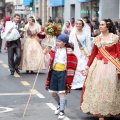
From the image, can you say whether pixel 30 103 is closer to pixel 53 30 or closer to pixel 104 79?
pixel 53 30

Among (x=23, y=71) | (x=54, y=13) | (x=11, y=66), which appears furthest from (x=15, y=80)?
(x=54, y=13)

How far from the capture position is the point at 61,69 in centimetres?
943

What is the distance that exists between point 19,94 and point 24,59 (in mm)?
4640

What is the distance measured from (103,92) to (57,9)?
1578 inches

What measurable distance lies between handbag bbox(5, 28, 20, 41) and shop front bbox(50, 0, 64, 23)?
94.7ft

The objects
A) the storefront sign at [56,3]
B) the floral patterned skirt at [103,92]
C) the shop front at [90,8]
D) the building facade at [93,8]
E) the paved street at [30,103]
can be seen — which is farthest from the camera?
the storefront sign at [56,3]

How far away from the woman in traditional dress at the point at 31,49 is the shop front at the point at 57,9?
27.8 m

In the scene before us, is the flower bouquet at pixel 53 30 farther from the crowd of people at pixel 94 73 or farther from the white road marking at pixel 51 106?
the white road marking at pixel 51 106

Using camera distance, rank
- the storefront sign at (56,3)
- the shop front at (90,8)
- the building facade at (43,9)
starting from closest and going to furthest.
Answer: the shop front at (90,8)
the storefront sign at (56,3)
the building facade at (43,9)

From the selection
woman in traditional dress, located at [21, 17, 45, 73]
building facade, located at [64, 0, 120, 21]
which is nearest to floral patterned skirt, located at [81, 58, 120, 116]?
woman in traditional dress, located at [21, 17, 45, 73]

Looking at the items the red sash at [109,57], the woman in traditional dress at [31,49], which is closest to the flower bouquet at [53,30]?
the red sash at [109,57]

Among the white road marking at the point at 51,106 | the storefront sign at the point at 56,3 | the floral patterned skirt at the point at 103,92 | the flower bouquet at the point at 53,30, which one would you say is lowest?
the storefront sign at the point at 56,3

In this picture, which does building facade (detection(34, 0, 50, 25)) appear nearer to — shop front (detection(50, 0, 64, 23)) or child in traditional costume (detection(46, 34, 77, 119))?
shop front (detection(50, 0, 64, 23))

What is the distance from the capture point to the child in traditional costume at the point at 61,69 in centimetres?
936
